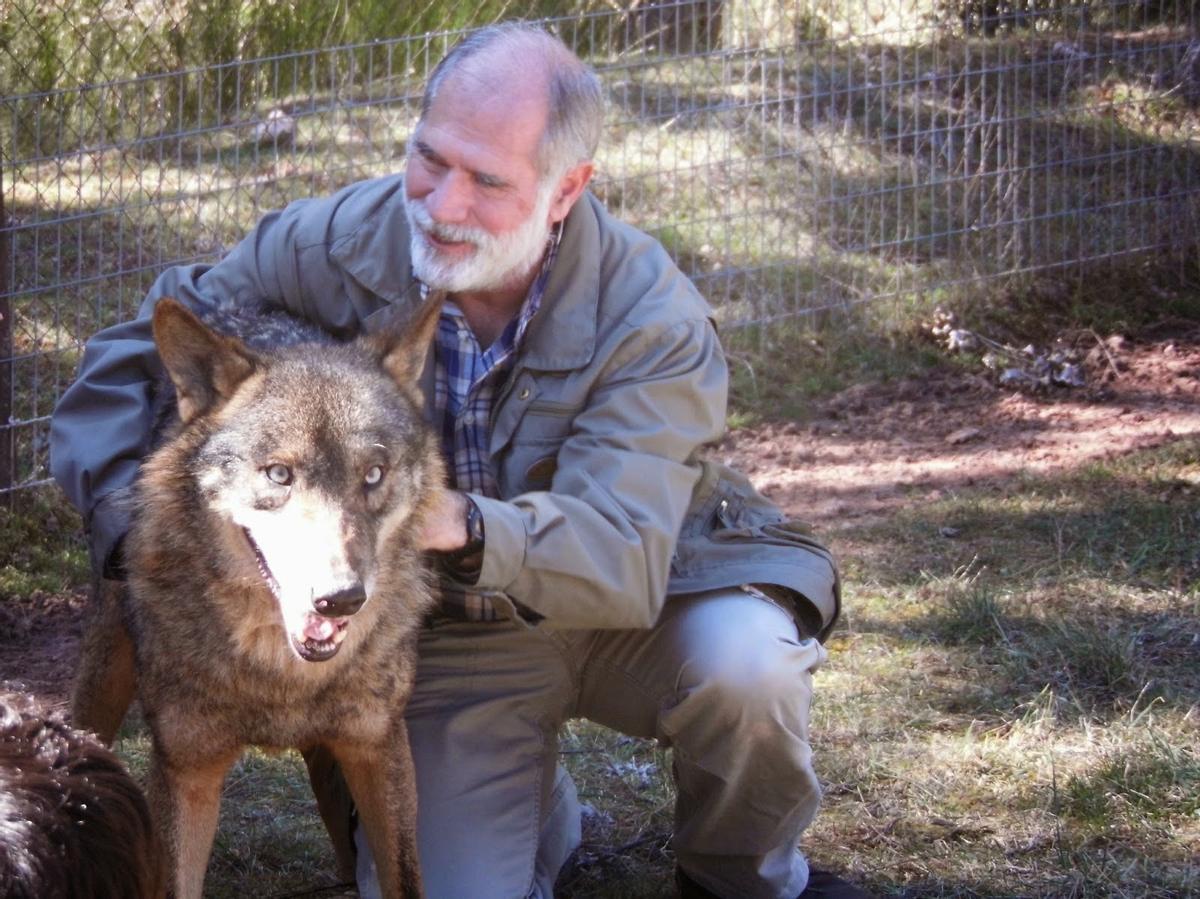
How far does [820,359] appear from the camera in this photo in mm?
7609

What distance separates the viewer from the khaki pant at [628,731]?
A: 349 centimetres

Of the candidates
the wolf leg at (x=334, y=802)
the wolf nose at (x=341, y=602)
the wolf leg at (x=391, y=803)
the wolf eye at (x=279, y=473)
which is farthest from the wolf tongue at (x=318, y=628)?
the wolf leg at (x=334, y=802)

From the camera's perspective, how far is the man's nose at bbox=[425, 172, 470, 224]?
3.61m

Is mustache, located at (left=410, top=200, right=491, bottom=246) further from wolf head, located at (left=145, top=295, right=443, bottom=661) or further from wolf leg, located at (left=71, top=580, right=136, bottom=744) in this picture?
wolf leg, located at (left=71, top=580, right=136, bottom=744)

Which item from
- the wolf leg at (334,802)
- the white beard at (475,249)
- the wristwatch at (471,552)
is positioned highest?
the white beard at (475,249)

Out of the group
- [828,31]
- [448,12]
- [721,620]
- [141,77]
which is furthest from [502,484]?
[828,31]

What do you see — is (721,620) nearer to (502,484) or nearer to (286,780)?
(502,484)

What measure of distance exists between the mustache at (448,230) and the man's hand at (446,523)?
66 centimetres

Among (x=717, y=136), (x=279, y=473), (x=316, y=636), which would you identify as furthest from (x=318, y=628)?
(x=717, y=136)

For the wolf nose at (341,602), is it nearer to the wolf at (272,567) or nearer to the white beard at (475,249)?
the wolf at (272,567)

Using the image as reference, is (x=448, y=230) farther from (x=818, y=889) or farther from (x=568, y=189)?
(x=818, y=889)

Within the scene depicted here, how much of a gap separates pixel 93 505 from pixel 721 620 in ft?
4.98

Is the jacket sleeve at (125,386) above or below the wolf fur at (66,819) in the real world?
above

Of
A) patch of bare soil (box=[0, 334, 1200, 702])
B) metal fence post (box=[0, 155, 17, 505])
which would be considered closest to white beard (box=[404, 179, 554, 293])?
metal fence post (box=[0, 155, 17, 505])
